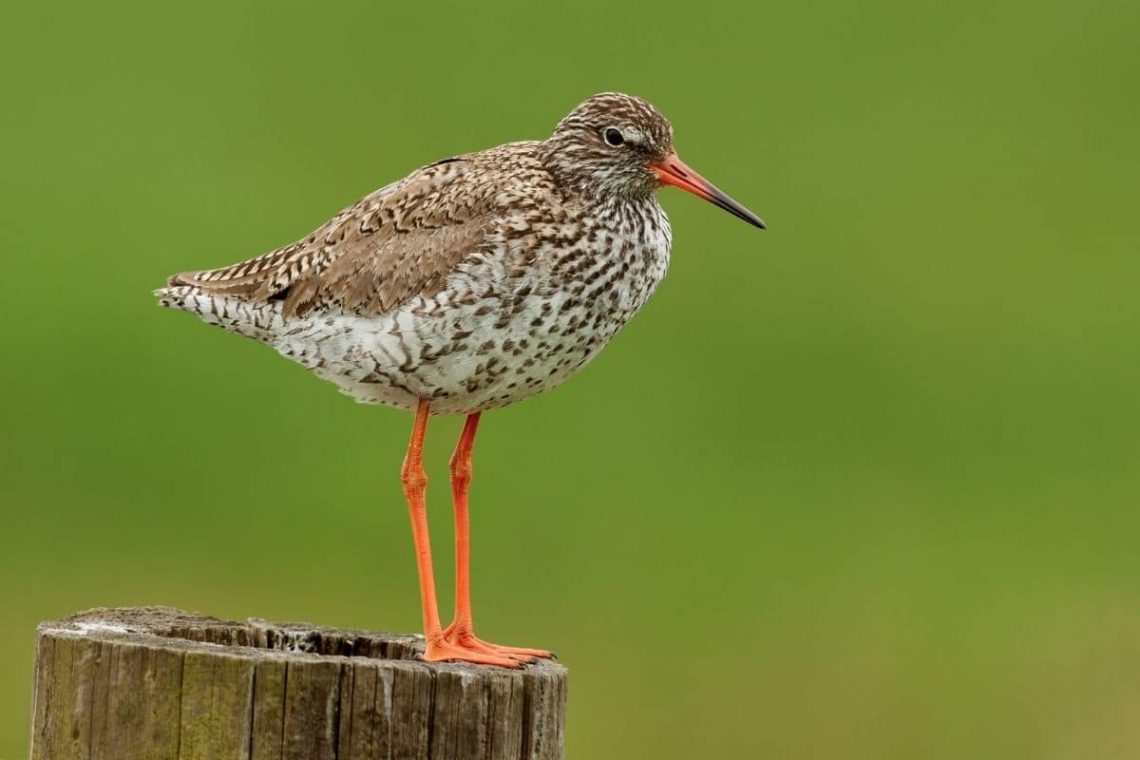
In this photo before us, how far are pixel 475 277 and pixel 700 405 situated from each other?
29.2 ft

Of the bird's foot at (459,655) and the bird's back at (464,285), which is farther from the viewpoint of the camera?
the bird's back at (464,285)

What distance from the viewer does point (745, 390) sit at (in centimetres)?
1673

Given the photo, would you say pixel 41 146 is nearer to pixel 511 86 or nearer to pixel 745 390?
pixel 511 86

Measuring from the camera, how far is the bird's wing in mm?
7824

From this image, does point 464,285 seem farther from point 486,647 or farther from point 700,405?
point 700,405

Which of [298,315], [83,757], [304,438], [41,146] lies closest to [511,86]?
[41,146]

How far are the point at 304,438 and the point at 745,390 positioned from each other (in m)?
3.67

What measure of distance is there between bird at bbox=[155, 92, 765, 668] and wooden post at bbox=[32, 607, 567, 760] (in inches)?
48.4

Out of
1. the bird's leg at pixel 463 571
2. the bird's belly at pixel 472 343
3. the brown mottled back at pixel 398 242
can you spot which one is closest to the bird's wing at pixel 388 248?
the brown mottled back at pixel 398 242

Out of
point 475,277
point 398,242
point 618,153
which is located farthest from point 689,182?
point 398,242

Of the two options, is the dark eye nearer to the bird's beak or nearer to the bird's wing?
the bird's beak

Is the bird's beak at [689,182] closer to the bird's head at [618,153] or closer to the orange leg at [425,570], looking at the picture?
the bird's head at [618,153]

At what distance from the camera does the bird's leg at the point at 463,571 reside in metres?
7.48

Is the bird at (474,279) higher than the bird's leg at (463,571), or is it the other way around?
the bird at (474,279)
